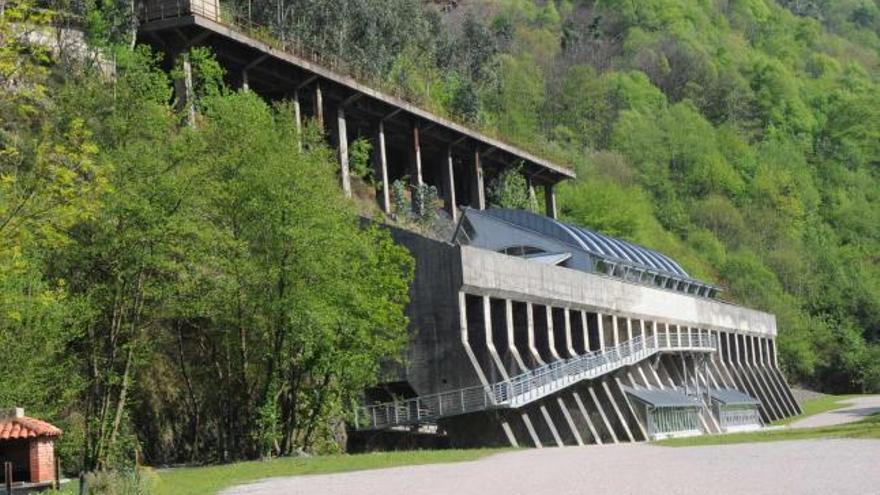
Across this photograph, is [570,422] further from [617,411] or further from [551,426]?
[617,411]

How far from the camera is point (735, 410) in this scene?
76.1m

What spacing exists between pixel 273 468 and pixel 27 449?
1061 centimetres

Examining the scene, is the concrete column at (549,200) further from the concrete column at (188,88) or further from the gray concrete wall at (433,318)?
the gray concrete wall at (433,318)

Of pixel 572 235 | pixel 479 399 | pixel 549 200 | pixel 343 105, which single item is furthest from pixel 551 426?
pixel 549 200

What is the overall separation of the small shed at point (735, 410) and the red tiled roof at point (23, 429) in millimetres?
55136

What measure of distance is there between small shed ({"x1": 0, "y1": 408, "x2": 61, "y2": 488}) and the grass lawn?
2648 inches

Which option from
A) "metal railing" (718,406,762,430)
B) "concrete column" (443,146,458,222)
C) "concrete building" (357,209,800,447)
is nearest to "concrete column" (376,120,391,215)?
"concrete building" (357,209,800,447)

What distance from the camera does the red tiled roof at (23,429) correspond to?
909 inches

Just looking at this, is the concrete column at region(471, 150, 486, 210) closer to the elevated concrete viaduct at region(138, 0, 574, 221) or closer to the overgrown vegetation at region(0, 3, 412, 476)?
the elevated concrete viaduct at region(138, 0, 574, 221)

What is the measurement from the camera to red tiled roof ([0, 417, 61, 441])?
2308cm

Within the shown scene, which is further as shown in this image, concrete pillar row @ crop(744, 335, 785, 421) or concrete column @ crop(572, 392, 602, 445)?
concrete pillar row @ crop(744, 335, 785, 421)

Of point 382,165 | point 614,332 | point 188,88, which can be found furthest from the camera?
point 382,165

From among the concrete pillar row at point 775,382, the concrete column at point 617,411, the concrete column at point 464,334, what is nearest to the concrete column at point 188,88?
the concrete column at point 464,334

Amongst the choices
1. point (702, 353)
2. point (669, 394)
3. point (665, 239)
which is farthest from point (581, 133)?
point (669, 394)
